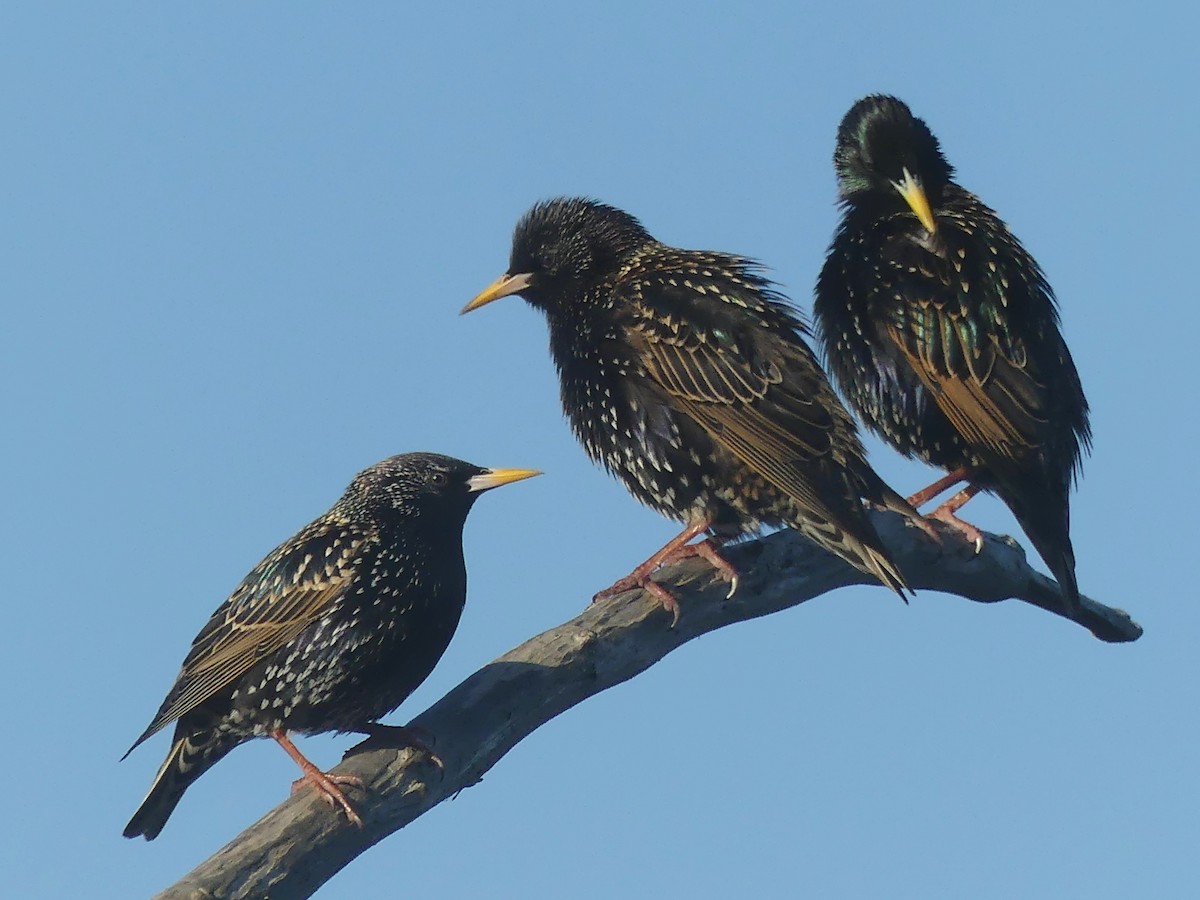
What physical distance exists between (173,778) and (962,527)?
2.99 m

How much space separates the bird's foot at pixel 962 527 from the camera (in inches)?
245

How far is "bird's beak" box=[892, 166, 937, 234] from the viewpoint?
670 cm

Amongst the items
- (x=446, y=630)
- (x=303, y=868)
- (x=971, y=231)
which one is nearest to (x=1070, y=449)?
(x=971, y=231)

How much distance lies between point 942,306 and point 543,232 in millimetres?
1572

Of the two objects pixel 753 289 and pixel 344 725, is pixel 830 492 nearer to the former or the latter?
pixel 753 289

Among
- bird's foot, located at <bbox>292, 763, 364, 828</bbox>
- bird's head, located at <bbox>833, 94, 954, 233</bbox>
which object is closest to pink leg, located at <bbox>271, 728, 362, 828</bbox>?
bird's foot, located at <bbox>292, 763, 364, 828</bbox>

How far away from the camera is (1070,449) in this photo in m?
6.51

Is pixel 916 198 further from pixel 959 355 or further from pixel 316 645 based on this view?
pixel 316 645

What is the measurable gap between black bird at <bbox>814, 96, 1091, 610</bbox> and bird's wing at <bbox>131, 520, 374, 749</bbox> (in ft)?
7.26

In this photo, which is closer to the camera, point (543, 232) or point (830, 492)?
point (830, 492)

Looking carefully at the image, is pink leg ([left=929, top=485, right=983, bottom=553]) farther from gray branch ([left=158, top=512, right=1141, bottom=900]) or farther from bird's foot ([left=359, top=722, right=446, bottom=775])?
bird's foot ([left=359, top=722, right=446, bottom=775])

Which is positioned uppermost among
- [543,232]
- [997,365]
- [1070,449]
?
[543,232]

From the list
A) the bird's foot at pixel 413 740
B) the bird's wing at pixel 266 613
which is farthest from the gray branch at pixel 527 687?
the bird's wing at pixel 266 613

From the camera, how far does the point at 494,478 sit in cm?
604
